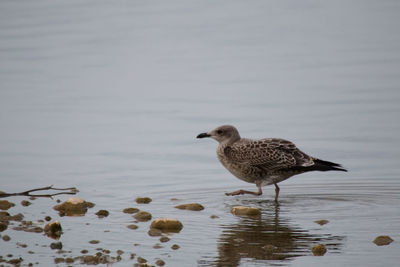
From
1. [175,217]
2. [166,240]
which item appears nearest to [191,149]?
[175,217]

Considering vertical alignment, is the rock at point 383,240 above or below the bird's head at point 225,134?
below

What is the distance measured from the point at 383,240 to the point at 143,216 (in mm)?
3063

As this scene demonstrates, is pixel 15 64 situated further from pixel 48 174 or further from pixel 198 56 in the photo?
pixel 48 174

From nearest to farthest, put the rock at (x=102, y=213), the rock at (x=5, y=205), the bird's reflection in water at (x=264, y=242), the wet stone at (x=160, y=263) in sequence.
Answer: the wet stone at (x=160, y=263) < the bird's reflection in water at (x=264, y=242) < the rock at (x=102, y=213) < the rock at (x=5, y=205)

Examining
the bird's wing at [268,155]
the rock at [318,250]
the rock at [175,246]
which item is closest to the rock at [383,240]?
the rock at [318,250]

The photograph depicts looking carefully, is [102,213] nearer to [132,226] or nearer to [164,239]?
[132,226]

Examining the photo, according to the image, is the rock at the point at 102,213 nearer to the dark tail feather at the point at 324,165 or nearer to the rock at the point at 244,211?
the rock at the point at 244,211

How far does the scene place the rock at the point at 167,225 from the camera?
35.0 feet

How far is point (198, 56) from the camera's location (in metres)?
26.7

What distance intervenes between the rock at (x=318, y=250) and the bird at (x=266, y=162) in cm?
312

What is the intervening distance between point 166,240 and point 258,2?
102ft

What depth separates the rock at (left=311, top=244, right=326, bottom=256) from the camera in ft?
31.2

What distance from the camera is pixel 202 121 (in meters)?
18.1

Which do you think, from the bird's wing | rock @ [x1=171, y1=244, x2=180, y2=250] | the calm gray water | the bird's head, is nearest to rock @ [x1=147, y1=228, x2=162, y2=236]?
the calm gray water
